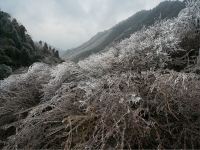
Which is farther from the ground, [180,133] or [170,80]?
[170,80]

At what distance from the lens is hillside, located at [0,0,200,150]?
3.84 meters

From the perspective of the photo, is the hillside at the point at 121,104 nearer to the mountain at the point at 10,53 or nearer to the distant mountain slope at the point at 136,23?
the mountain at the point at 10,53

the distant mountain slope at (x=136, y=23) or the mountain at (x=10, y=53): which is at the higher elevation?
the mountain at (x=10, y=53)

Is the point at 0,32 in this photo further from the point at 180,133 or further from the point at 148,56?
the point at 180,133

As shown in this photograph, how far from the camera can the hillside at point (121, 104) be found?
12.6ft

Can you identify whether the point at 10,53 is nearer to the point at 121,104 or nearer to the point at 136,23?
the point at 121,104

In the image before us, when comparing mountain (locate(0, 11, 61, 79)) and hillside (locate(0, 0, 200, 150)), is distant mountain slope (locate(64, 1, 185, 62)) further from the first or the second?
hillside (locate(0, 0, 200, 150))

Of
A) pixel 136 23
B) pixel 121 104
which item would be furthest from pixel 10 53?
pixel 136 23

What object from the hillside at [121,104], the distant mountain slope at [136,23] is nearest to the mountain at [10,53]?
the distant mountain slope at [136,23]

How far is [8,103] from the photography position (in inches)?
249

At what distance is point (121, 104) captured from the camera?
403 centimetres

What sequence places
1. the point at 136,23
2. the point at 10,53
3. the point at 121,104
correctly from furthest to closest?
the point at 136,23
the point at 10,53
the point at 121,104

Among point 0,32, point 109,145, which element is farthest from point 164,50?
point 0,32

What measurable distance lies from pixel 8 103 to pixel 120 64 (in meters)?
2.28
